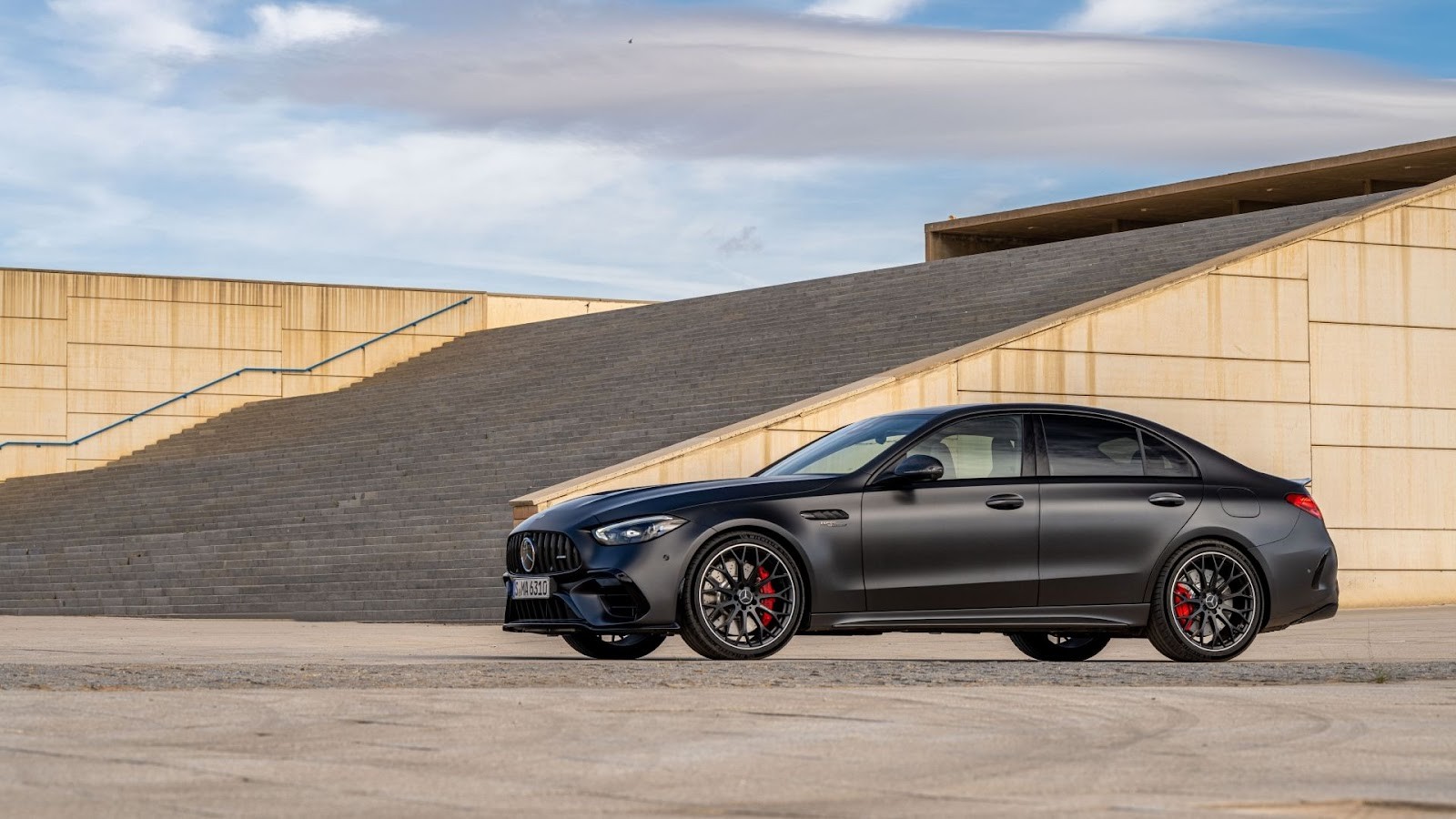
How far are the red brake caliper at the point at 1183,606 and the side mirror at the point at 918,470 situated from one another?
1.67 m

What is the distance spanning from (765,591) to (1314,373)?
623 inches

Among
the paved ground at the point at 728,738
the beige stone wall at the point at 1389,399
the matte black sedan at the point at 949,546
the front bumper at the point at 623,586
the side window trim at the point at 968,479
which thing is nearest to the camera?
the paved ground at the point at 728,738

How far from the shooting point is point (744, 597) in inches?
432

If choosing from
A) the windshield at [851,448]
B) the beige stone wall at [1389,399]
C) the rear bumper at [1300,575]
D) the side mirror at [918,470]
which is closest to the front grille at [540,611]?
the windshield at [851,448]

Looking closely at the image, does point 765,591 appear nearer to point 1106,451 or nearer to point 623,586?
point 623,586

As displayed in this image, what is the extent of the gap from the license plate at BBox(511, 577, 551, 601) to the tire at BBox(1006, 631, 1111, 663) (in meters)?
3.20

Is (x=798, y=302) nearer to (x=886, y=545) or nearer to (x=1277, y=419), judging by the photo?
(x=1277, y=419)

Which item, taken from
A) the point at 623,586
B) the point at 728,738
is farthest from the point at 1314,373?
the point at 728,738

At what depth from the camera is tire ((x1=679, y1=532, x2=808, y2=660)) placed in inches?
428

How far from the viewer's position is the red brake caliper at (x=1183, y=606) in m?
11.7

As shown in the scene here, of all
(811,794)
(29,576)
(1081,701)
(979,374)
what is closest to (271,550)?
(29,576)

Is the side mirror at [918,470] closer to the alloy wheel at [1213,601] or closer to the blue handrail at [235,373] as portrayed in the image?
the alloy wheel at [1213,601]

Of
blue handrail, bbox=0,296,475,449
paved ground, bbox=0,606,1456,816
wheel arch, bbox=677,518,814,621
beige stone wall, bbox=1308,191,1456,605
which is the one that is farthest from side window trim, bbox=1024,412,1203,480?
blue handrail, bbox=0,296,475,449

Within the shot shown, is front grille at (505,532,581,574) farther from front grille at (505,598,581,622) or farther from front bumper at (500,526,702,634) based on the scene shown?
front grille at (505,598,581,622)
